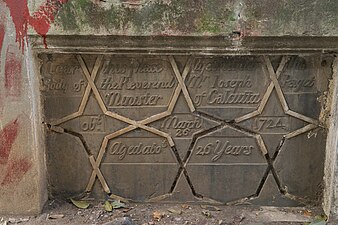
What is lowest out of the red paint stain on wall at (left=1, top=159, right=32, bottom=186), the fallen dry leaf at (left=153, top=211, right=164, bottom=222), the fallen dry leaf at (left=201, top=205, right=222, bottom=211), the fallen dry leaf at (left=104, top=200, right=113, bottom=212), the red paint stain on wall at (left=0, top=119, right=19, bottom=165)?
the fallen dry leaf at (left=153, top=211, right=164, bottom=222)

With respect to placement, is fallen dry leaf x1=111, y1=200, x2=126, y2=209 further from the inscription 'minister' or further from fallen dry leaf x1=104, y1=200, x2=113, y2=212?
the inscription 'minister'

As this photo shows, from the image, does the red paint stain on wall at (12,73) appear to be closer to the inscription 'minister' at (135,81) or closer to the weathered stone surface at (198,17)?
the weathered stone surface at (198,17)

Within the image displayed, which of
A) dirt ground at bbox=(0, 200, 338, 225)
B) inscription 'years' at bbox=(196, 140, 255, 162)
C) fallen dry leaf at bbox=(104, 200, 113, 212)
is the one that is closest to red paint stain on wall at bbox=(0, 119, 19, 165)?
dirt ground at bbox=(0, 200, 338, 225)

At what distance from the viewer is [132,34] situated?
6.66ft

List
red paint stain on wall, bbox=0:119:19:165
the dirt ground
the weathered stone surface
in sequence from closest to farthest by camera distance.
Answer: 1. the weathered stone surface
2. red paint stain on wall, bbox=0:119:19:165
3. the dirt ground

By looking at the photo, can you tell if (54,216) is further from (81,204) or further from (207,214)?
(207,214)

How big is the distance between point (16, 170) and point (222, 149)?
1.07 meters

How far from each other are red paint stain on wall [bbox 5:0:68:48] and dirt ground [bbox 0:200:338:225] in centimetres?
93

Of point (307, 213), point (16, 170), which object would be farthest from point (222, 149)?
point (16, 170)

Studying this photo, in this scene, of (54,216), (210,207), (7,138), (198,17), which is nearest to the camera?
(198,17)

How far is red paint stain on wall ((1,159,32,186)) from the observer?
221cm

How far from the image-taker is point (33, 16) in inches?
79.7

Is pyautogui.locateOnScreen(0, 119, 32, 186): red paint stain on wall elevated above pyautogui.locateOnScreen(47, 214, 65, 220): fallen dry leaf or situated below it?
above

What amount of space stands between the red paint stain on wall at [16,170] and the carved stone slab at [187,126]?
0.53ft
